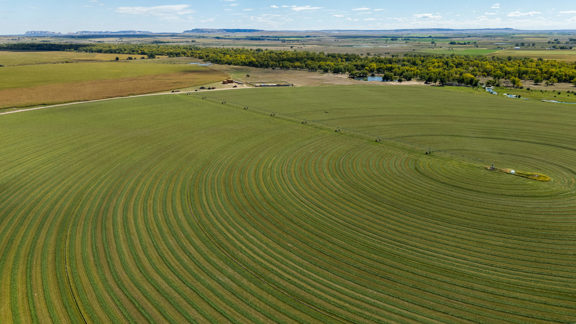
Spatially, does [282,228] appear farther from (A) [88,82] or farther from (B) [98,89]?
(A) [88,82]

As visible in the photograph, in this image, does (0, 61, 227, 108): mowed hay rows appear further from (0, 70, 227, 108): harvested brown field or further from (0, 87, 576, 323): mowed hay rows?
(0, 87, 576, 323): mowed hay rows

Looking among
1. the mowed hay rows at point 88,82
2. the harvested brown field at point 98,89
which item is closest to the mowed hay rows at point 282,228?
the harvested brown field at point 98,89

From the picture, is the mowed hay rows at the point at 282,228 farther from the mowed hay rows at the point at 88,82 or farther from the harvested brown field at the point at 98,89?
the mowed hay rows at the point at 88,82

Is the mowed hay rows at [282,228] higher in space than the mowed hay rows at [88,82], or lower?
lower

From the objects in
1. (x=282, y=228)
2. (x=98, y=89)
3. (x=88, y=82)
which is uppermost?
(x=88, y=82)

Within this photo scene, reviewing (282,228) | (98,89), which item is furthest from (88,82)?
(282,228)

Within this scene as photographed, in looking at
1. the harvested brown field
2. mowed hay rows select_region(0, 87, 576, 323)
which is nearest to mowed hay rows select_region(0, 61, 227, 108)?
the harvested brown field

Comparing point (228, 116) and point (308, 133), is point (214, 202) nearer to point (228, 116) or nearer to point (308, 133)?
point (308, 133)

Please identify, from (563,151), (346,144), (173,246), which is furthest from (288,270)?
(563,151)
